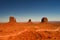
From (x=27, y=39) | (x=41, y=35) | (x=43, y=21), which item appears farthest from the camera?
(x=43, y=21)

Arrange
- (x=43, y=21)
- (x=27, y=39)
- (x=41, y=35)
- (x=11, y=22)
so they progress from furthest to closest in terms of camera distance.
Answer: (x=43, y=21), (x=11, y=22), (x=41, y=35), (x=27, y=39)

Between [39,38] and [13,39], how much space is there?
5.60 m

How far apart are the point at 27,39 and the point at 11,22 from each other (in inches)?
2896

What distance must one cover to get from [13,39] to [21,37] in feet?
5.82

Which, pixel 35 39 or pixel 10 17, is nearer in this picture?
pixel 35 39

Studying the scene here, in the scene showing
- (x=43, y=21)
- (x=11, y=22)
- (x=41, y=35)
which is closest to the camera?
(x=41, y=35)

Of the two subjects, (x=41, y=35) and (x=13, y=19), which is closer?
(x=41, y=35)

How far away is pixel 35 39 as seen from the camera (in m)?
24.0

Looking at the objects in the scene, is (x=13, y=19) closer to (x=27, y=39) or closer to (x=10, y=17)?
(x=10, y=17)

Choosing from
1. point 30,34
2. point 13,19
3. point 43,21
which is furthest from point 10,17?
point 30,34

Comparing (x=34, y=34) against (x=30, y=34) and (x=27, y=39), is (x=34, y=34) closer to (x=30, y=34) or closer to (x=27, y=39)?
(x=30, y=34)

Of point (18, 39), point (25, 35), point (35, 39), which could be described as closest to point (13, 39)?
point (18, 39)

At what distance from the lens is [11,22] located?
314 ft

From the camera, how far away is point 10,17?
326ft
